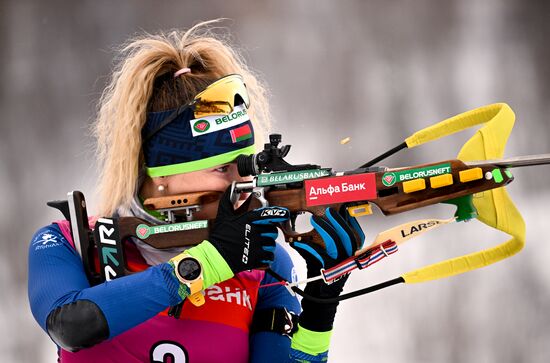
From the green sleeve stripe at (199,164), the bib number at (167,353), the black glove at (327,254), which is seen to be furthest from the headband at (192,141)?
the bib number at (167,353)

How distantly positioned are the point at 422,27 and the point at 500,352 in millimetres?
996

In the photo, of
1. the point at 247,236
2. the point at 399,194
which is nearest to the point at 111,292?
the point at 247,236

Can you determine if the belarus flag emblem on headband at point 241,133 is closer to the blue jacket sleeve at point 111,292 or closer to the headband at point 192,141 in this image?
the headband at point 192,141

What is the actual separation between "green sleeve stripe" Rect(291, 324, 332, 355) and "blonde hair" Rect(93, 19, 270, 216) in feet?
1.39

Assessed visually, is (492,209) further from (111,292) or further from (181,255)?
(111,292)

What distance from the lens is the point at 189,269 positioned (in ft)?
4.20

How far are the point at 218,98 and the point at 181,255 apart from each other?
12.9 inches

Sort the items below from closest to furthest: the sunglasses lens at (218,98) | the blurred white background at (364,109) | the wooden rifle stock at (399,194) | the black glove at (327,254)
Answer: the wooden rifle stock at (399,194) → the black glove at (327,254) → the sunglasses lens at (218,98) → the blurred white background at (364,109)

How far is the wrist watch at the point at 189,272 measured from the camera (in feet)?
4.19

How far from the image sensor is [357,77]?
7.63 ft

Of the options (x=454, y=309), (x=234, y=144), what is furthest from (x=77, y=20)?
(x=454, y=309)

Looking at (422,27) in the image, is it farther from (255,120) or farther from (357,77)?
(255,120)

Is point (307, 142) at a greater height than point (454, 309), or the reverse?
point (307, 142)

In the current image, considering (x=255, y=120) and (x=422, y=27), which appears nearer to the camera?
(x=255, y=120)
